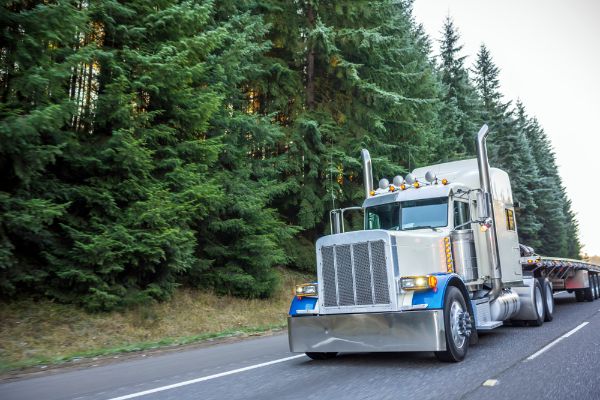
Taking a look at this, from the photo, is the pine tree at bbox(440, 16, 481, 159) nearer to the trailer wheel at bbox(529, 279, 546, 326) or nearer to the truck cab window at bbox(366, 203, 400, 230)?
the trailer wheel at bbox(529, 279, 546, 326)

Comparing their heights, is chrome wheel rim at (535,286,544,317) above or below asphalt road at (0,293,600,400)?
above

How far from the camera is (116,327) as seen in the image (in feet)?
35.2

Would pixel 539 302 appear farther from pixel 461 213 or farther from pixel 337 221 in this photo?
pixel 337 221

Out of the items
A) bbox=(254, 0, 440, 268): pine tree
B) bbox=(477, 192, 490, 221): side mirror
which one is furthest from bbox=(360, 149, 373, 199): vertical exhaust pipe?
bbox=(254, 0, 440, 268): pine tree

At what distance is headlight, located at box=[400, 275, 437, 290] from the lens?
6816mm

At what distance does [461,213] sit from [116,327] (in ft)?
24.4

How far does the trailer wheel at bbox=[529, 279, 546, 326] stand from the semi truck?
0.77 metres

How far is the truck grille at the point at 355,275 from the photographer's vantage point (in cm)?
709

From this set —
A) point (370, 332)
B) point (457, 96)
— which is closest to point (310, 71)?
point (370, 332)

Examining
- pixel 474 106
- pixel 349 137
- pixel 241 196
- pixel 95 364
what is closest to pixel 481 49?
pixel 474 106

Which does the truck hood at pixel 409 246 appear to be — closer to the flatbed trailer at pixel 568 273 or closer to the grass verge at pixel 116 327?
the grass verge at pixel 116 327

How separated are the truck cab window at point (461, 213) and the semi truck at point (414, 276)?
0.02 m

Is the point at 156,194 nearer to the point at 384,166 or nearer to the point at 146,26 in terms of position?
the point at 146,26

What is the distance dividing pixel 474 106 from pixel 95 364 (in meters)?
35.4
